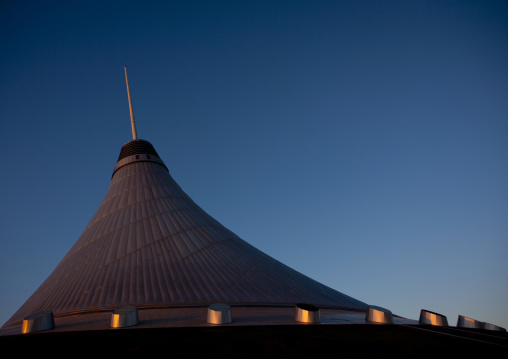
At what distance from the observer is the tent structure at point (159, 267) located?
7.88 meters

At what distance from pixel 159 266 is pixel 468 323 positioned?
762cm

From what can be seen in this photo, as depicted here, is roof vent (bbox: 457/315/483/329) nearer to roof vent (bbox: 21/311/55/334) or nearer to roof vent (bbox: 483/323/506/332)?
roof vent (bbox: 483/323/506/332)

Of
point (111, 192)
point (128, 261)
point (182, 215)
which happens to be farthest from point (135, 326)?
point (111, 192)

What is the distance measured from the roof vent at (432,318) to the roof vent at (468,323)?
1.42ft

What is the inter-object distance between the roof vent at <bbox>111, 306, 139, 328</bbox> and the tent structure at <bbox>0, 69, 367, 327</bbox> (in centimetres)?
225

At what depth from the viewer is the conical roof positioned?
7.90 metres

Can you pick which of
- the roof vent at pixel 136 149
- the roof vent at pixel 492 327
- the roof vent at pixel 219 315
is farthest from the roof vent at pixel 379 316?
the roof vent at pixel 136 149

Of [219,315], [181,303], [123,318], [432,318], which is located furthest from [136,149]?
[432,318]

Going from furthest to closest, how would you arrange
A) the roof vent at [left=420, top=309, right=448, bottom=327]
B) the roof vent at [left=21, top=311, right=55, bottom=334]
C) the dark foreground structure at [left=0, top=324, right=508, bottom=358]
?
1. the roof vent at [left=420, top=309, right=448, bottom=327]
2. the roof vent at [left=21, top=311, right=55, bottom=334]
3. the dark foreground structure at [left=0, top=324, right=508, bottom=358]

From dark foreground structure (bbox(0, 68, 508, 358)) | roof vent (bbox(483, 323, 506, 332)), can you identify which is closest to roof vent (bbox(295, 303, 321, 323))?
dark foreground structure (bbox(0, 68, 508, 358))

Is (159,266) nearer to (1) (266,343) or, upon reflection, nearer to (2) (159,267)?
(2) (159,267)

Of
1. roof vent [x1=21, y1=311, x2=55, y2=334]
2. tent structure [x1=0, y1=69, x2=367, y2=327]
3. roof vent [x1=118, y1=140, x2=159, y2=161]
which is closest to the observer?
roof vent [x1=21, y1=311, x2=55, y2=334]

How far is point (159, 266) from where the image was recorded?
8.95 meters

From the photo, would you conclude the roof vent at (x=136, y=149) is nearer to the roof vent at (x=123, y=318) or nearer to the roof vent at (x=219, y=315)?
the roof vent at (x=123, y=318)
